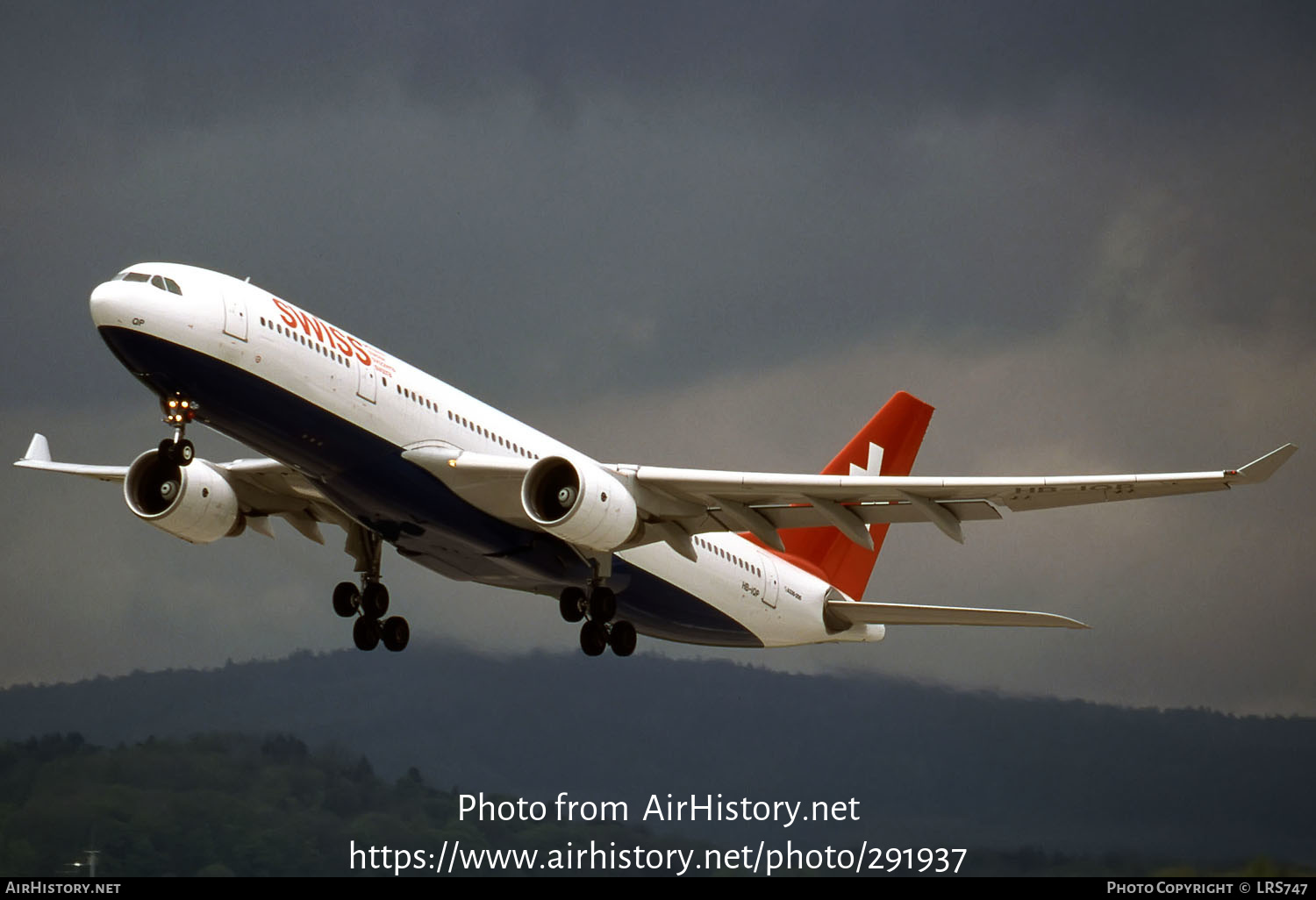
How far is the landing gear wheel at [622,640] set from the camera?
31.9 metres

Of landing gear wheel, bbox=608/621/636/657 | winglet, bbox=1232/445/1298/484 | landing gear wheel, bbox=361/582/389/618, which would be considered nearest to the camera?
winglet, bbox=1232/445/1298/484

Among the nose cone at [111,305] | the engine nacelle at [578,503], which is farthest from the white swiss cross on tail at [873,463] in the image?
the nose cone at [111,305]

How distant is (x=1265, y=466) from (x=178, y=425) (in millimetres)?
14767

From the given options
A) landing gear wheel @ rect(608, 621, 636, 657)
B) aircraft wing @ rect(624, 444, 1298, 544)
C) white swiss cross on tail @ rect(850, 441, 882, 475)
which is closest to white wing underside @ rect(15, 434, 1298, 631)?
aircraft wing @ rect(624, 444, 1298, 544)

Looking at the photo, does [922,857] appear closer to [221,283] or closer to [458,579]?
[458,579]

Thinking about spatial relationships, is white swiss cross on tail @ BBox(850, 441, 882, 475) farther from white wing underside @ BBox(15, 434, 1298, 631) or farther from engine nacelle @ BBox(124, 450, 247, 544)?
engine nacelle @ BBox(124, 450, 247, 544)

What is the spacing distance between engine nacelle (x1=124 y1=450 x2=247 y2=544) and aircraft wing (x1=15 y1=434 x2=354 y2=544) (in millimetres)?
208

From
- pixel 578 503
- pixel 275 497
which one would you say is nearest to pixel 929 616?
pixel 578 503

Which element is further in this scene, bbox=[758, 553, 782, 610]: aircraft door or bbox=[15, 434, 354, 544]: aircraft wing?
bbox=[758, 553, 782, 610]: aircraft door

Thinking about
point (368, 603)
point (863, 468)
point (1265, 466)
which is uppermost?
point (863, 468)

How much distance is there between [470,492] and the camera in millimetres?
28250

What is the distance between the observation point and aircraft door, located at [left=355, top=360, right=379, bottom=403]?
27.0 metres

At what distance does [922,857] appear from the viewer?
3098cm

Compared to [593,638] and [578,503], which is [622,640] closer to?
[593,638]
